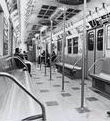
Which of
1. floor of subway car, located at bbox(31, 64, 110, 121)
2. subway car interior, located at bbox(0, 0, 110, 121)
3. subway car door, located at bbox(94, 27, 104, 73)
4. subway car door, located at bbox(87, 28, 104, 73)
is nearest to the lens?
subway car interior, located at bbox(0, 0, 110, 121)

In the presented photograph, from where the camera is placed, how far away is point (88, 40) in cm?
633

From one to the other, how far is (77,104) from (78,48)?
13.8 feet

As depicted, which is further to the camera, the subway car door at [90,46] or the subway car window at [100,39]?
the subway car door at [90,46]

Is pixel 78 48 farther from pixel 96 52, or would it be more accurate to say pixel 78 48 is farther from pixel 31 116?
pixel 31 116

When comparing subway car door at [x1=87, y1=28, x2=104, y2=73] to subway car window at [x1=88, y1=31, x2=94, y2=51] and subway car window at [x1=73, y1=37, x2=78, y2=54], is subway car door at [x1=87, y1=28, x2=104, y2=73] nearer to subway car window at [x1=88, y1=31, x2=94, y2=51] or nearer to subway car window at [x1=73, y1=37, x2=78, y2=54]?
subway car window at [x1=88, y1=31, x2=94, y2=51]

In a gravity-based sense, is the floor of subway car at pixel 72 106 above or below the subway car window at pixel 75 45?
below

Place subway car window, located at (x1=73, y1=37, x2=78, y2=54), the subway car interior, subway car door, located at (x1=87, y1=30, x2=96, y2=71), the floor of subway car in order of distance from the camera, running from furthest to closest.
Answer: subway car window, located at (x1=73, y1=37, x2=78, y2=54) → subway car door, located at (x1=87, y1=30, x2=96, y2=71) → the floor of subway car → the subway car interior

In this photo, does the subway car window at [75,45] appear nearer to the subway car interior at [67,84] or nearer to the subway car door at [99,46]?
the subway car interior at [67,84]

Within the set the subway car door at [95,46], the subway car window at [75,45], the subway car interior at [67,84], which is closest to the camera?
the subway car interior at [67,84]

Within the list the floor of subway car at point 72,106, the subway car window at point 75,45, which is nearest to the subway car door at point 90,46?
the subway car window at point 75,45

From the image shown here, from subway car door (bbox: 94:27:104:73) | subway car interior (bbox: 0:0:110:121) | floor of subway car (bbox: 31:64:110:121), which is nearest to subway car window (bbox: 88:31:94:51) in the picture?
subway car interior (bbox: 0:0:110:121)

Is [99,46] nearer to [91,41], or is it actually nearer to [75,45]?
[91,41]

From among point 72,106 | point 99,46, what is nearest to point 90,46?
point 99,46

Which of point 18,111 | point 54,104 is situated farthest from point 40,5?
point 18,111
